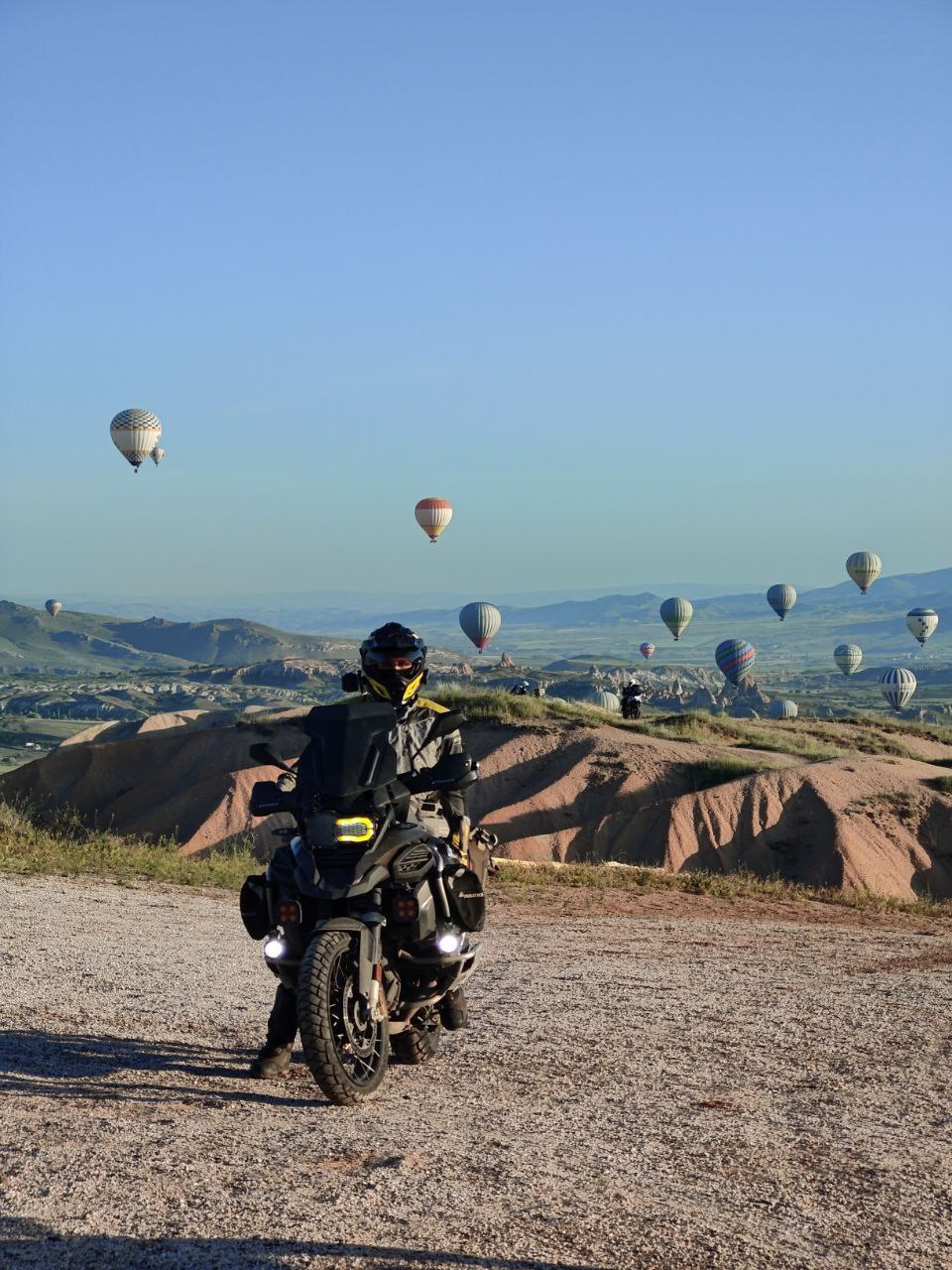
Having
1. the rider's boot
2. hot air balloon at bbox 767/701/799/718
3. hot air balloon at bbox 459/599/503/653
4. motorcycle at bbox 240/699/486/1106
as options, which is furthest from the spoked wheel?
hot air balloon at bbox 767/701/799/718

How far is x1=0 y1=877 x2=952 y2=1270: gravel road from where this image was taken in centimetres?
539

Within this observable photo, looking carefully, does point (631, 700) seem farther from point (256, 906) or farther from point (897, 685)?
point (897, 685)

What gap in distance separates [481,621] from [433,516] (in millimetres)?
16591

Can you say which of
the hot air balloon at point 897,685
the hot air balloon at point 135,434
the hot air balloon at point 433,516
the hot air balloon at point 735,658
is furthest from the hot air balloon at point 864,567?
the hot air balloon at point 135,434

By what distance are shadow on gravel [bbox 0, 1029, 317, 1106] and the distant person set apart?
39722mm

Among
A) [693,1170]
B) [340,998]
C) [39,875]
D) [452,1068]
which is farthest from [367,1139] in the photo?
[39,875]

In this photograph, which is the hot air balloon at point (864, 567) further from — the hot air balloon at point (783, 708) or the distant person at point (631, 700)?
the distant person at point (631, 700)

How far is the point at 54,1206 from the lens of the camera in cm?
560

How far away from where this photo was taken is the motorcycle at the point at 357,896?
7.63m

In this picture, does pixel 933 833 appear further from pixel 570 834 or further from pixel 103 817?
pixel 103 817

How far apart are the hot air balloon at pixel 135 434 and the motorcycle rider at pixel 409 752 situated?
2907 inches

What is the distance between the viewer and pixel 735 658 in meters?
114

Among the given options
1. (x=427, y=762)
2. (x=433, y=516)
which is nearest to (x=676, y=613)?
(x=433, y=516)

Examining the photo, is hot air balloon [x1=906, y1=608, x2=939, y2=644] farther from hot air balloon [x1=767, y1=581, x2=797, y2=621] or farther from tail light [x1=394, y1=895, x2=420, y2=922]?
tail light [x1=394, y1=895, x2=420, y2=922]
